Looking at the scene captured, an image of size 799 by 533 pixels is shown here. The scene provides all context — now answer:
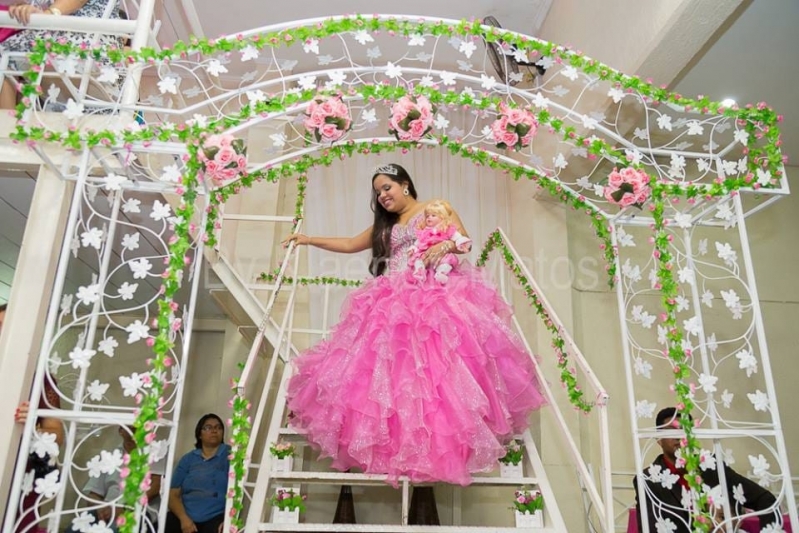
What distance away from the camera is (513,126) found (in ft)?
10.0

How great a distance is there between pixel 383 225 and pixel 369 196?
57.9 inches

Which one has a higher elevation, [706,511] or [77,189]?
[77,189]

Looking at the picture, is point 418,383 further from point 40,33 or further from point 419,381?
point 40,33

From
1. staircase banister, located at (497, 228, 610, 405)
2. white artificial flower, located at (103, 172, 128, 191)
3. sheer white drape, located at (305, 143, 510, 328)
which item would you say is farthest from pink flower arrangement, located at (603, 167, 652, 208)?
sheer white drape, located at (305, 143, 510, 328)

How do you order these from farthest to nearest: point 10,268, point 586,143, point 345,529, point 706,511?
point 10,268, point 586,143, point 345,529, point 706,511

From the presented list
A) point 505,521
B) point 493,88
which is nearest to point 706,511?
point 493,88

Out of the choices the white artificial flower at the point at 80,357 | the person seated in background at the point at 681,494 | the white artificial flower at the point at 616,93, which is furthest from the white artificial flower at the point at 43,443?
Result: the white artificial flower at the point at 616,93

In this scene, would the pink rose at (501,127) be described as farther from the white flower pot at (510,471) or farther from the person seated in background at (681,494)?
the white flower pot at (510,471)

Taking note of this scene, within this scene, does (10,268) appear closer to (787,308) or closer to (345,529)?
(345,529)

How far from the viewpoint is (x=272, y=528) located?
2793mm

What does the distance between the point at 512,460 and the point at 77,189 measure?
247cm

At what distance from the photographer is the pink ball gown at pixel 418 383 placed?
2771mm

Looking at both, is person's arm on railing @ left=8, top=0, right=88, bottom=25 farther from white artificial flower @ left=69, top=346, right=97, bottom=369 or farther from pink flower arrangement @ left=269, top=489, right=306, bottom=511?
pink flower arrangement @ left=269, top=489, right=306, bottom=511

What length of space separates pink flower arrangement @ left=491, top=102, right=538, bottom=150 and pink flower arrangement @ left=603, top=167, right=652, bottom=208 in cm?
46
